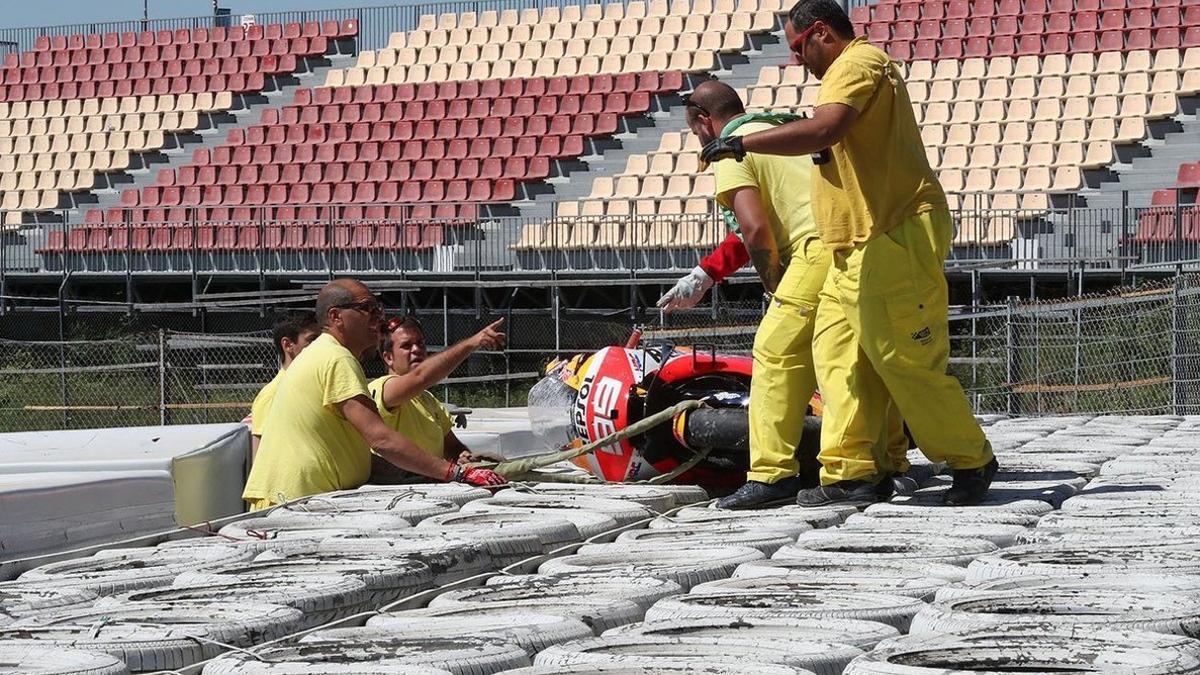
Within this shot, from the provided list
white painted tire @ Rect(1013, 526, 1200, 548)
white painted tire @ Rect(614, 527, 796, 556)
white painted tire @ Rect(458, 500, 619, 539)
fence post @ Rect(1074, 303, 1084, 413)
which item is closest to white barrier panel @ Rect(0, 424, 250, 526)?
white painted tire @ Rect(458, 500, 619, 539)

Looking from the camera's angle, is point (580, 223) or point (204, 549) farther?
point (580, 223)

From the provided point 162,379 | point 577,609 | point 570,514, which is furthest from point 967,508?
point 162,379

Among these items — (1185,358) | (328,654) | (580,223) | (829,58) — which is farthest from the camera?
(580,223)

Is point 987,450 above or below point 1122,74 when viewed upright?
below

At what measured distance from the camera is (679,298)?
6.27 m

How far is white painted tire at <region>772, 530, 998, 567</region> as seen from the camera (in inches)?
163

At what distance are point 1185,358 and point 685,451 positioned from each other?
276 inches

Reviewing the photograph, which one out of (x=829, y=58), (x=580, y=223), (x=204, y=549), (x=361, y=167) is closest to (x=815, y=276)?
(x=829, y=58)

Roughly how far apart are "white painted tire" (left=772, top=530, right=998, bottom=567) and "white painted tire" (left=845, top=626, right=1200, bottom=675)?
115 centimetres

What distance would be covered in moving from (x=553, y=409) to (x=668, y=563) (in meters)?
3.16

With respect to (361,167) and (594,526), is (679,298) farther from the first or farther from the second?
(361,167)

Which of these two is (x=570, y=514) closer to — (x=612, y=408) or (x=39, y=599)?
(x=612, y=408)

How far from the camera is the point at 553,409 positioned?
7.33 meters

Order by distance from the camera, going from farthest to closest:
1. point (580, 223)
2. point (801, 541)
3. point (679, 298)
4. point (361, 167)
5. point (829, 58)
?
1. point (361, 167)
2. point (580, 223)
3. point (679, 298)
4. point (829, 58)
5. point (801, 541)
